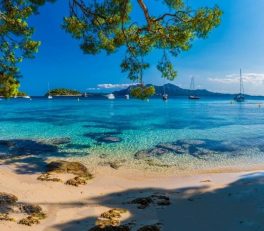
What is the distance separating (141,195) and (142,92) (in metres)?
4.26

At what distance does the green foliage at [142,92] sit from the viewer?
13.1 metres

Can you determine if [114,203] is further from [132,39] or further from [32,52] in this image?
[32,52]

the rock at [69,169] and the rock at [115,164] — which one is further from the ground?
the rock at [69,169]

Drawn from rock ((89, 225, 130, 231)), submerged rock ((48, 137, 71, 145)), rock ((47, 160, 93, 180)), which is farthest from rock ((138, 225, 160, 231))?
submerged rock ((48, 137, 71, 145))

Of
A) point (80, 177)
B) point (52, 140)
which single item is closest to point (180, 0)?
point (80, 177)

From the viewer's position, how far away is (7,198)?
41.7ft

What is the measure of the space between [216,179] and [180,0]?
343 inches

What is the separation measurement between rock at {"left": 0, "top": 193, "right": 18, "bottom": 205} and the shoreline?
289mm

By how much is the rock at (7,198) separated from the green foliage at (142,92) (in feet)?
19.3

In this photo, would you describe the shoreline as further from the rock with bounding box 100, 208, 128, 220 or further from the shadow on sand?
A: the rock with bounding box 100, 208, 128, 220

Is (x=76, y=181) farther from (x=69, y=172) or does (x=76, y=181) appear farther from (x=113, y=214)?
(x=113, y=214)

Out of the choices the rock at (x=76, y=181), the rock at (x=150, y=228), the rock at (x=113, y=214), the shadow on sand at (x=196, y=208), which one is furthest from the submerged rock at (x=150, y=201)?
the rock at (x=76, y=181)

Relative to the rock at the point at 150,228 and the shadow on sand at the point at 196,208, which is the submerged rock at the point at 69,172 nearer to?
the shadow on sand at the point at 196,208

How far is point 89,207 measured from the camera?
12.5m
